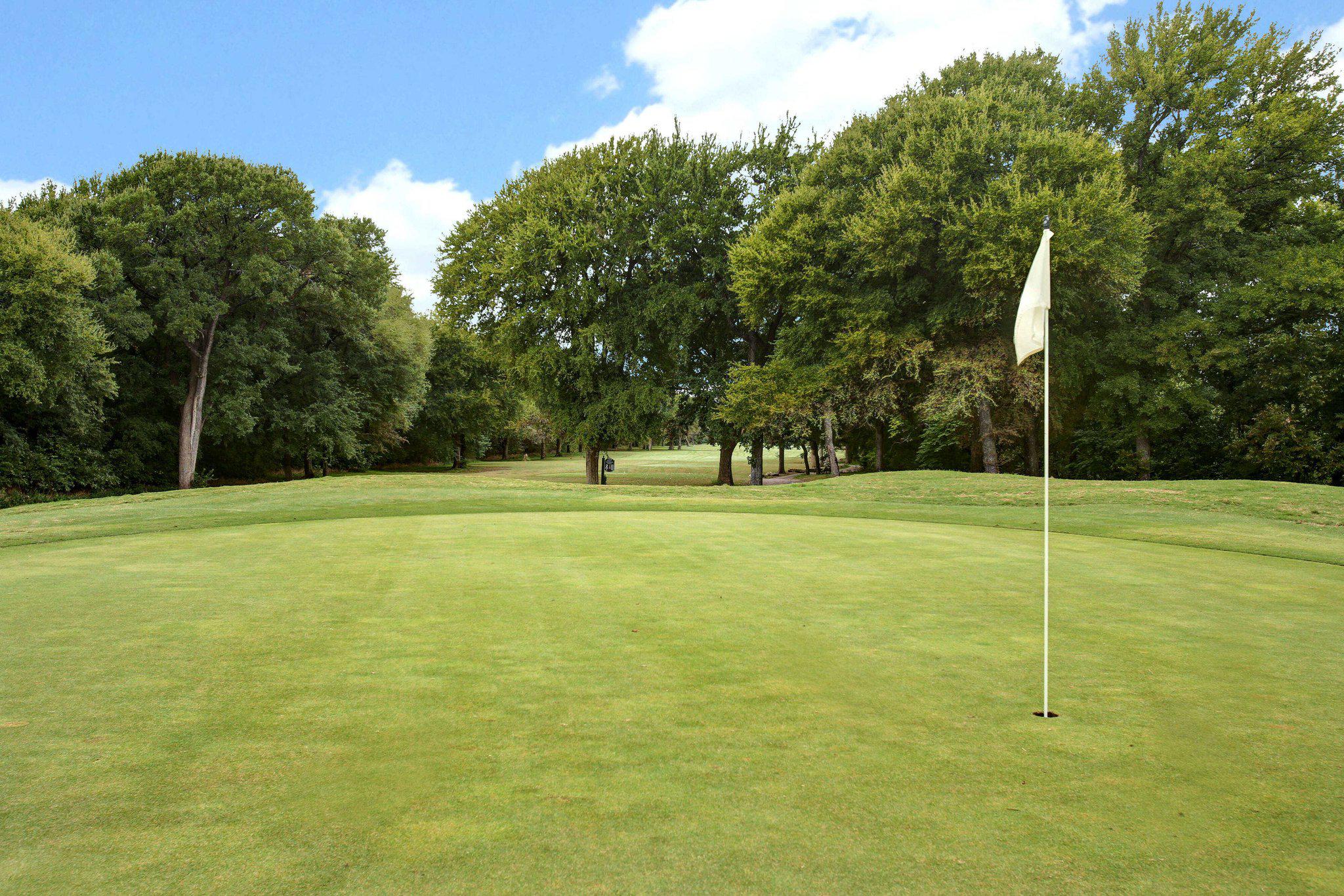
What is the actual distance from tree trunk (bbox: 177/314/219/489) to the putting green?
112ft

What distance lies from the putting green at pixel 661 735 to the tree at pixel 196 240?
33.1m

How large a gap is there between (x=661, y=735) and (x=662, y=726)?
119 millimetres

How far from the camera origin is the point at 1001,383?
2902cm

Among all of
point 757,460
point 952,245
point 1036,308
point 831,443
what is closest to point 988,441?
point 952,245

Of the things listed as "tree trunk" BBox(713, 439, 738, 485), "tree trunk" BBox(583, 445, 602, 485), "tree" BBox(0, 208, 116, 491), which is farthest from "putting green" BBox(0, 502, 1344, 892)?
"tree trunk" BBox(583, 445, 602, 485)

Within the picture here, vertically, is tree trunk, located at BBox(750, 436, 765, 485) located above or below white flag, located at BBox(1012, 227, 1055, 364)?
below

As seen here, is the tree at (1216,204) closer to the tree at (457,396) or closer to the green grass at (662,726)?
the green grass at (662,726)

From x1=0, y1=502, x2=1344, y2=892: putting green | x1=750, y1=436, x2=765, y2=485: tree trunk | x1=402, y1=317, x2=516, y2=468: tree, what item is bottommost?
x1=0, y1=502, x2=1344, y2=892: putting green

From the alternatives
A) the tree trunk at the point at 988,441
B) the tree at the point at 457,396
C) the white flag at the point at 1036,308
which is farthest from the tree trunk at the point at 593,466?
the white flag at the point at 1036,308

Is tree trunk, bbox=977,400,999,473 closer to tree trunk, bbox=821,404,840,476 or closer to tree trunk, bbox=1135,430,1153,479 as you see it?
tree trunk, bbox=821,404,840,476

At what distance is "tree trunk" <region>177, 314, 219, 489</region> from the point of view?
36.8m

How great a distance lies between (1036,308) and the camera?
4.76 meters

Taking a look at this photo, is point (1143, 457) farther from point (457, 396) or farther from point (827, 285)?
point (457, 396)

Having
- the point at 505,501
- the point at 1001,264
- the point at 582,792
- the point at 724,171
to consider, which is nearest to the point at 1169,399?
the point at 1001,264
